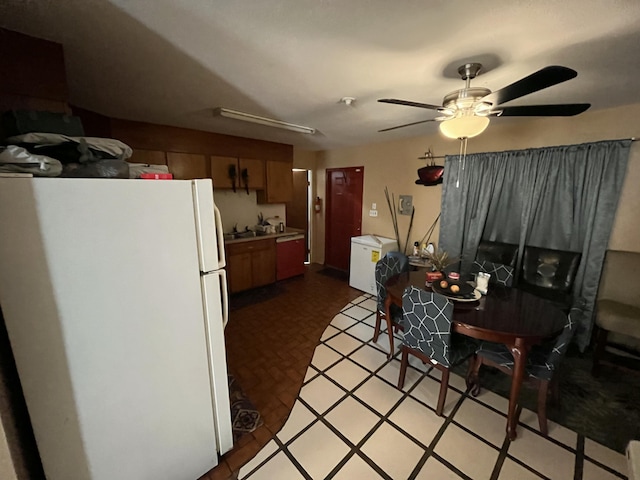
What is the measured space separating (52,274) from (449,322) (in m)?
1.98

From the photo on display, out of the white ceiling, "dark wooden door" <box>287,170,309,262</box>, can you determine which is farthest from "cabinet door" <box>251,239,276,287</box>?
the white ceiling

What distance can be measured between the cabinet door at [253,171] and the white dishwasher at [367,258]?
1815 millimetres

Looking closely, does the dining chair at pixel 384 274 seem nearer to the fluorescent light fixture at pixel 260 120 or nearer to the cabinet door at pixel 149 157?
the fluorescent light fixture at pixel 260 120

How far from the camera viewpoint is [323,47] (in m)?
1.38

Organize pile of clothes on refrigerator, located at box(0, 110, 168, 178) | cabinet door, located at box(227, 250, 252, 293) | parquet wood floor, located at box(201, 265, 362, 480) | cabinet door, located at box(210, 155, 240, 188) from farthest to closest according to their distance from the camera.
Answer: cabinet door, located at box(227, 250, 252, 293), cabinet door, located at box(210, 155, 240, 188), parquet wood floor, located at box(201, 265, 362, 480), pile of clothes on refrigerator, located at box(0, 110, 168, 178)

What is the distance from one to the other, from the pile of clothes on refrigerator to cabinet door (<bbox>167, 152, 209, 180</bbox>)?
2.01 metres

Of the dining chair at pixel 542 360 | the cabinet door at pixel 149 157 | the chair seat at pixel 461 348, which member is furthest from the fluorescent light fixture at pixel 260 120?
the dining chair at pixel 542 360

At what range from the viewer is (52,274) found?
35.1 inches

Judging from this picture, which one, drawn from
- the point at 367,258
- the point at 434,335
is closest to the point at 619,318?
the point at 434,335

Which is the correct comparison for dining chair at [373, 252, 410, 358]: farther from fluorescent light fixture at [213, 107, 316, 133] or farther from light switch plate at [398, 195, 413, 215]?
fluorescent light fixture at [213, 107, 316, 133]

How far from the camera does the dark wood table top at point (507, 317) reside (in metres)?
1.50

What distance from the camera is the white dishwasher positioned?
3.73 meters

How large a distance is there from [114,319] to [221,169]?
290 centimetres

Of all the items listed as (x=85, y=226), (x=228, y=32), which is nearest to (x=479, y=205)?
(x=228, y=32)
